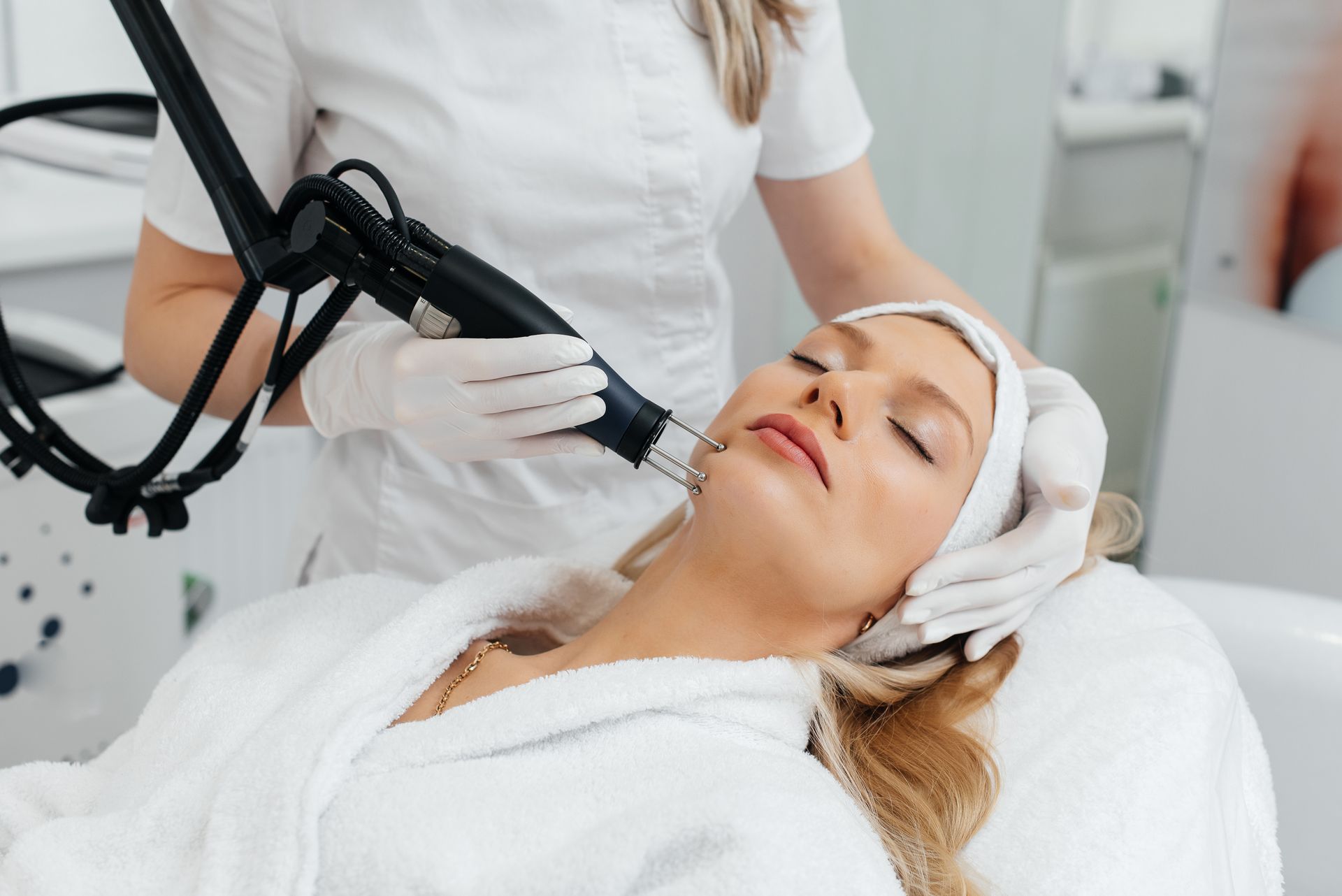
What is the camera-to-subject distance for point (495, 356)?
885 mm

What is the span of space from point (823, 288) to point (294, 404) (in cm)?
64

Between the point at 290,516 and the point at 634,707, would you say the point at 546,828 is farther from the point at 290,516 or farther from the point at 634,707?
the point at 290,516

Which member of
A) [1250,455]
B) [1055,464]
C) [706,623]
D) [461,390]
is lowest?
[1250,455]

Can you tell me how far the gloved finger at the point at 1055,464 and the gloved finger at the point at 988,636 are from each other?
128mm

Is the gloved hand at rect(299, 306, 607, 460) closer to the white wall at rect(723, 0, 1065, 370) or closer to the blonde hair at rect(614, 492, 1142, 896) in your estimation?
the blonde hair at rect(614, 492, 1142, 896)

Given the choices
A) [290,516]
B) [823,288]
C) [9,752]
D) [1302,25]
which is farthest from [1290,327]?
[9,752]

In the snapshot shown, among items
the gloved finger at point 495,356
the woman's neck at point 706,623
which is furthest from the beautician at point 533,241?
the woman's neck at point 706,623

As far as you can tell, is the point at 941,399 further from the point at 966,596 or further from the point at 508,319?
the point at 508,319

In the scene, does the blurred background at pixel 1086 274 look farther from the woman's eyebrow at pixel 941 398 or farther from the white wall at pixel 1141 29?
the woman's eyebrow at pixel 941 398

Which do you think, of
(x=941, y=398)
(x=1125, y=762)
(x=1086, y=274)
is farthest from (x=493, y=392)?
(x=1086, y=274)

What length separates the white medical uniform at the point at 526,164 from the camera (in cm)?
105

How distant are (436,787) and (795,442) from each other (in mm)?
422

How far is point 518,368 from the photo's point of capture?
88 cm

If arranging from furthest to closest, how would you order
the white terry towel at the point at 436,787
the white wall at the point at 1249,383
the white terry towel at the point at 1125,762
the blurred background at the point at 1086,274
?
the white wall at the point at 1249,383 → the blurred background at the point at 1086,274 → the white terry towel at the point at 1125,762 → the white terry towel at the point at 436,787
